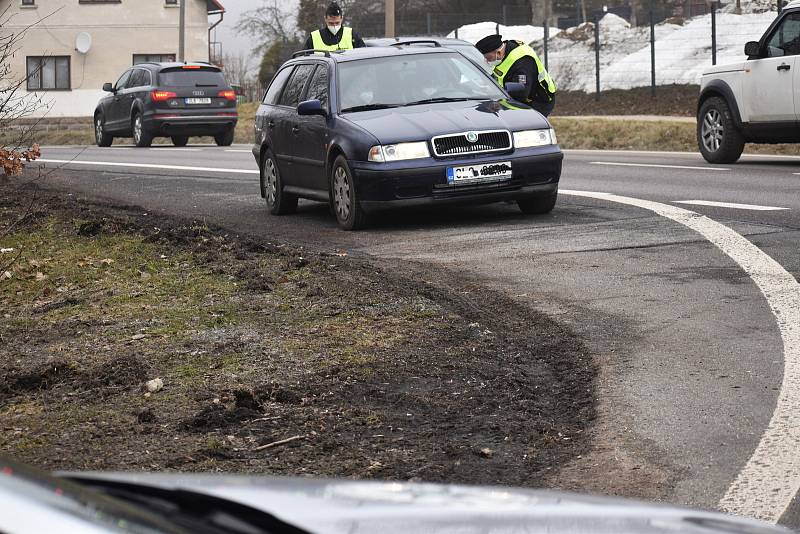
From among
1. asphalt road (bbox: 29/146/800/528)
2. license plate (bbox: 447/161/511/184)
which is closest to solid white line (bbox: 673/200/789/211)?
asphalt road (bbox: 29/146/800/528)

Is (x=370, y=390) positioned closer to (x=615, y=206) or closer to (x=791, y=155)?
(x=615, y=206)

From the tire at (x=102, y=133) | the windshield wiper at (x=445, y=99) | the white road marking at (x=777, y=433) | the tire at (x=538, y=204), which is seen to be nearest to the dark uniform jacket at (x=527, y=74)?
the windshield wiper at (x=445, y=99)

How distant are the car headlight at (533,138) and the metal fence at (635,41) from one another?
21.9m

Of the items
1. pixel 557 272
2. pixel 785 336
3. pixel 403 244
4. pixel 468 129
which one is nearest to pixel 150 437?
pixel 785 336

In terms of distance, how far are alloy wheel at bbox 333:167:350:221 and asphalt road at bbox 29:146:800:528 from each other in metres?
0.20

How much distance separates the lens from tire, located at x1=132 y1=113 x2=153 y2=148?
31219 millimetres

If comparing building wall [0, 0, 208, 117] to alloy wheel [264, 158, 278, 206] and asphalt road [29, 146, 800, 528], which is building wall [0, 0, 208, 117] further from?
alloy wheel [264, 158, 278, 206]

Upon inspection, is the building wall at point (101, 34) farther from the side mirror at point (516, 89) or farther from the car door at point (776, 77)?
the side mirror at point (516, 89)

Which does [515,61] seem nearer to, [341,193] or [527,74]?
[527,74]

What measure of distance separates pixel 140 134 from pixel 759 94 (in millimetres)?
17577

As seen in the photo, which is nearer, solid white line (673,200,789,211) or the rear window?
solid white line (673,200,789,211)

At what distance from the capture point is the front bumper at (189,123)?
100 feet

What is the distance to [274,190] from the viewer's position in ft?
46.9

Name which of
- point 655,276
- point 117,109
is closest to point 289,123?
point 655,276
